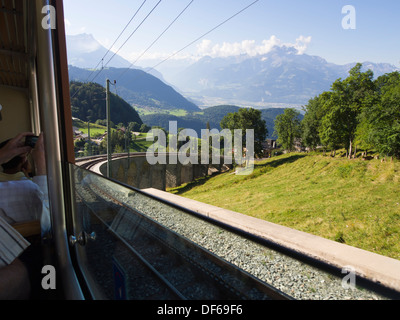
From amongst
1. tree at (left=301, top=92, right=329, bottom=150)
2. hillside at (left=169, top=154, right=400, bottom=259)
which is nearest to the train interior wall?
hillside at (left=169, top=154, right=400, bottom=259)

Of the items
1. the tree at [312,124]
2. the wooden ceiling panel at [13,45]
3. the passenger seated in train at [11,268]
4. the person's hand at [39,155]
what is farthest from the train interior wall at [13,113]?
the tree at [312,124]

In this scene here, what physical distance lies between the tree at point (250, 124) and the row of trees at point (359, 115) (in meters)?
7.92

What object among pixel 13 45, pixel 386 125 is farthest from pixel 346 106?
pixel 13 45

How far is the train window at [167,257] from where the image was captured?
0.87 meters

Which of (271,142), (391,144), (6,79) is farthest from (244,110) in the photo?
(271,142)

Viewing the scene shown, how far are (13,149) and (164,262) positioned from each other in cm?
143

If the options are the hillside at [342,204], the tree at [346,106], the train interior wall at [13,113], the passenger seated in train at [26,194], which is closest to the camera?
the passenger seated in train at [26,194]

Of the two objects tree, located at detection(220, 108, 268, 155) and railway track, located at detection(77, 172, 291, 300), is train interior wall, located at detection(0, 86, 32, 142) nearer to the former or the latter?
railway track, located at detection(77, 172, 291, 300)

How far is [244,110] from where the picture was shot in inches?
1372

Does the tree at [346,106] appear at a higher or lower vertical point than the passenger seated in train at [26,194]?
higher

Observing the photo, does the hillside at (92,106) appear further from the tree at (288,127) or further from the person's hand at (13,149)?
the person's hand at (13,149)

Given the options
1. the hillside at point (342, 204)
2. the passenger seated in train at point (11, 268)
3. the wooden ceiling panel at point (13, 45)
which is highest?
the wooden ceiling panel at point (13, 45)

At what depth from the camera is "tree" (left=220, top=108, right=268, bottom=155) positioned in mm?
34094

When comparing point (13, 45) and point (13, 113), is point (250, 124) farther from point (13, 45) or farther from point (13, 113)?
point (13, 45)
